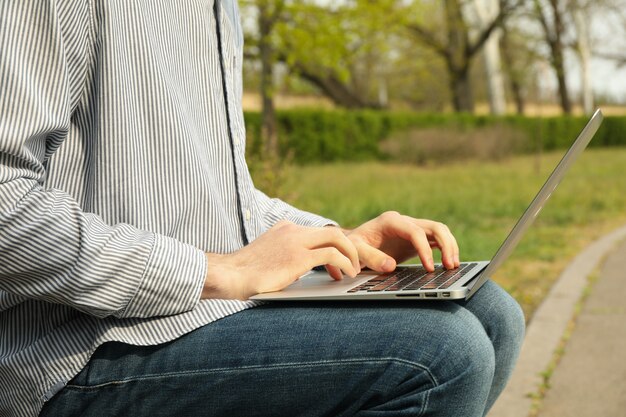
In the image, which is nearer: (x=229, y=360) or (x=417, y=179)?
(x=229, y=360)

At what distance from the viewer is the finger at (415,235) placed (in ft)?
6.50

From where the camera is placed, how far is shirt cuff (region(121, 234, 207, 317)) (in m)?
1.54

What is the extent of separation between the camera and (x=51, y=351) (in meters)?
1.58

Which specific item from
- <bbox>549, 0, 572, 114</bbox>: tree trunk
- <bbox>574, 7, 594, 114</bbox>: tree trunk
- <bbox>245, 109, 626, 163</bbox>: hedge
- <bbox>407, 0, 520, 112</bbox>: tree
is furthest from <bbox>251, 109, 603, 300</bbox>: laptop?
<bbox>574, 7, 594, 114</bbox>: tree trunk

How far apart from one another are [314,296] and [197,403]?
28cm

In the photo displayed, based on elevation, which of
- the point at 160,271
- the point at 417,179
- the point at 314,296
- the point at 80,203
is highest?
the point at 80,203

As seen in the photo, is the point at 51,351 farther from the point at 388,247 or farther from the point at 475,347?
the point at 388,247

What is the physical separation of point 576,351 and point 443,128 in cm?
2012

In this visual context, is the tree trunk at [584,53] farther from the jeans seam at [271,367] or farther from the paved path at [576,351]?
the jeans seam at [271,367]

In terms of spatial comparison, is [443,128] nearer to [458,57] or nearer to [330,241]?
[458,57]

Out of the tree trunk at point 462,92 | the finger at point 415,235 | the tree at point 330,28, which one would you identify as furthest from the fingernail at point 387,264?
the tree trunk at point 462,92

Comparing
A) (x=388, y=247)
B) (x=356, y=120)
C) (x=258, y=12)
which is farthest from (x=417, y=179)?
(x=388, y=247)

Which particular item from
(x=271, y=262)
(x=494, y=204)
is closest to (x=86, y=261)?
(x=271, y=262)

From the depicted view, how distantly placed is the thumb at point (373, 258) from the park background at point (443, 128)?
194 centimetres
